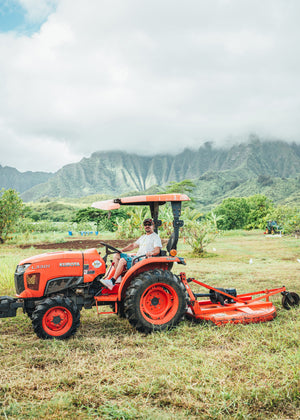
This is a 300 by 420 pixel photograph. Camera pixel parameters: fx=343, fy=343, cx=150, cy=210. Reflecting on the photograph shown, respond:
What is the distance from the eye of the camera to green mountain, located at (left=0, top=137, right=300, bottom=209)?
131 metres

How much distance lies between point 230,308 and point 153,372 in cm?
212

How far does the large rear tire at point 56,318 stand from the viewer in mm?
4246

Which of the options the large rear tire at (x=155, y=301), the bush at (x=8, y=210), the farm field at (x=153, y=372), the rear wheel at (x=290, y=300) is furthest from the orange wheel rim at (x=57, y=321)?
the bush at (x=8, y=210)

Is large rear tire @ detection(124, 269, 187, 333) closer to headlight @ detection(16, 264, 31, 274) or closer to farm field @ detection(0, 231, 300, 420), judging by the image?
farm field @ detection(0, 231, 300, 420)

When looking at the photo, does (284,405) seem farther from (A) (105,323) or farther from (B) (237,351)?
(A) (105,323)

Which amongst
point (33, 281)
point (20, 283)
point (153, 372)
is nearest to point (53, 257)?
point (33, 281)

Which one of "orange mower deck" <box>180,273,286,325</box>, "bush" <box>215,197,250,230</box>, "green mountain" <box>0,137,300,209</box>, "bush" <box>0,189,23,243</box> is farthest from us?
"green mountain" <box>0,137,300,209</box>

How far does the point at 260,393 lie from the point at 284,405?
7.9 inches

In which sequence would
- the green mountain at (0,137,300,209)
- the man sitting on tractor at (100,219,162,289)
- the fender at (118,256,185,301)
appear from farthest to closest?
1. the green mountain at (0,137,300,209)
2. the man sitting on tractor at (100,219,162,289)
3. the fender at (118,256,185,301)

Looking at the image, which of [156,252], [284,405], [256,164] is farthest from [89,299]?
[256,164]

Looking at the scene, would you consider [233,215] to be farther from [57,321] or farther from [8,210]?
[57,321]

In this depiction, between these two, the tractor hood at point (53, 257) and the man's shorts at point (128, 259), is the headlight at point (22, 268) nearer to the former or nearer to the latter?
the tractor hood at point (53, 257)

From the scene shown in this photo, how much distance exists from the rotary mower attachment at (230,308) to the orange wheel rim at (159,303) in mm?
307

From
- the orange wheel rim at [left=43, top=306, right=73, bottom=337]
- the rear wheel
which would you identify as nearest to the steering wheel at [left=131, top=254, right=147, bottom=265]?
the orange wheel rim at [left=43, top=306, right=73, bottom=337]
